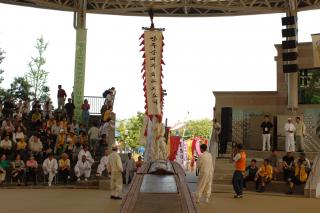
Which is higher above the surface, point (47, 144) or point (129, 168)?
point (47, 144)

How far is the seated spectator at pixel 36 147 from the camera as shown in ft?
A: 57.5

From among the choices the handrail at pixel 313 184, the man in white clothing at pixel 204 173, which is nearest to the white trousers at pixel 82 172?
the man in white clothing at pixel 204 173

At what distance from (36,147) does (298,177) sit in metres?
9.14

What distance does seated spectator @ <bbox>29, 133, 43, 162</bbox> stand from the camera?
17516 mm

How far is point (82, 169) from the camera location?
56.5 ft

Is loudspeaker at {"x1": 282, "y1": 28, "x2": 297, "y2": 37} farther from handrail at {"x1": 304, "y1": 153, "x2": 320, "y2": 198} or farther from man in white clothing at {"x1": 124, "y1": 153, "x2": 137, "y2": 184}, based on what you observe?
man in white clothing at {"x1": 124, "y1": 153, "x2": 137, "y2": 184}

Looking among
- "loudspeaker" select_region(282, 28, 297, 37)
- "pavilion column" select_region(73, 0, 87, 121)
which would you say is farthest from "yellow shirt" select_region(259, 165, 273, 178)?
"pavilion column" select_region(73, 0, 87, 121)

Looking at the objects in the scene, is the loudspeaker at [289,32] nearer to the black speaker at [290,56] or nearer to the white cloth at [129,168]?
the black speaker at [290,56]

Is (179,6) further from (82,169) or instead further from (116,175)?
(116,175)

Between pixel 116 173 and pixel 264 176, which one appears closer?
pixel 116 173

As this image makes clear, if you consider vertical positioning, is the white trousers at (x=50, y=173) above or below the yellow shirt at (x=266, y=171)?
below

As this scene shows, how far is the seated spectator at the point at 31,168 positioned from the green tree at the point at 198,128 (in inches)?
1838

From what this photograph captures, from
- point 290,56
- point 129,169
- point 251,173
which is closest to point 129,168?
point 129,169

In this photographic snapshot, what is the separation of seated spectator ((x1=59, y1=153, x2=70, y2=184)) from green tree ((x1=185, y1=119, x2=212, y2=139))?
46.1 m
